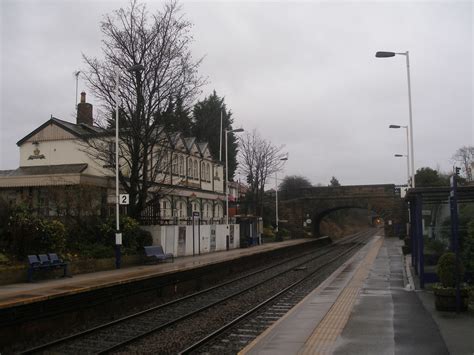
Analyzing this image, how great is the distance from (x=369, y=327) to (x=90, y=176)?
20.9 m

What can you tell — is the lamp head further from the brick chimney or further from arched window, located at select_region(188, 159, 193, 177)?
the brick chimney

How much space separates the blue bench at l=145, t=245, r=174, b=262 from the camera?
23922mm

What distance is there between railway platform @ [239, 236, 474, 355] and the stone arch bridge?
50528mm

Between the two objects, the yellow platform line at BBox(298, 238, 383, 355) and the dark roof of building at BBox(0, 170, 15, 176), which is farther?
the dark roof of building at BBox(0, 170, 15, 176)

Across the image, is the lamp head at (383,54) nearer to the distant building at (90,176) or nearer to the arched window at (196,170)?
the distant building at (90,176)

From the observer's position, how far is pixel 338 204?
65438 mm

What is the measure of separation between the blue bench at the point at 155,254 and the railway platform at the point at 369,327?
10714 millimetres

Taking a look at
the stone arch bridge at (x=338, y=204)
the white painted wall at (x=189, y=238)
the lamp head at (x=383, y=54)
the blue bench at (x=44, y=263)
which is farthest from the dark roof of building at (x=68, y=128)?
the stone arch bridge at (x=338, y=204)

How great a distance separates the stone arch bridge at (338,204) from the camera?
209 feet

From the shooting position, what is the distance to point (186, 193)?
38.2 metres

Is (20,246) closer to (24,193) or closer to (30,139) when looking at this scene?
(24,193)

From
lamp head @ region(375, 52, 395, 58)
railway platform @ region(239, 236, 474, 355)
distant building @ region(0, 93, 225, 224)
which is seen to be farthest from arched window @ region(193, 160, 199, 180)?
railway platform @ region(239, 236, 474, 355)

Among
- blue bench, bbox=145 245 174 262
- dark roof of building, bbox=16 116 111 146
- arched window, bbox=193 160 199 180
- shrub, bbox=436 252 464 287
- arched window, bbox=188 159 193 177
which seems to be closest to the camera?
shrub, bbox=436 252 464 287

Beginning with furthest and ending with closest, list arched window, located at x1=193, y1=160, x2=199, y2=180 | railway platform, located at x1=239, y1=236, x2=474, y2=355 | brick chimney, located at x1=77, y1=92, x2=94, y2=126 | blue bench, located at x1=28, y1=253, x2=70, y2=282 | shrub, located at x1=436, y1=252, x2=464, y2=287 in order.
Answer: arched window, located at x1=193, y1=160, x2=199, y2=180, brick chimney, located at x1=77, y1=92, x2=94, y2=126, blue bench, located at x1=28, y1=253, x2=70, y2=282, shrub, located at x1=436, y1=252, x2=464, y2=287, railway platform, located at x1=239, y1=236, x2=474, y2=355
